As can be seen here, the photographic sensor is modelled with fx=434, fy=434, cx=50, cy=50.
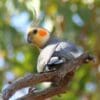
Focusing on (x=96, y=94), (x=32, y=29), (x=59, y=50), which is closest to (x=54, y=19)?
(x=96, y=94)

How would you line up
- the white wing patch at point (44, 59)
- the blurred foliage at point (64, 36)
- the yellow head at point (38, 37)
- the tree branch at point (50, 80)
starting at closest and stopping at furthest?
the tree branch at point (50, 80), the white wing patch at point (44, 59), the yellow head at point (38, 37), the blurred foliage at point (64, 36)

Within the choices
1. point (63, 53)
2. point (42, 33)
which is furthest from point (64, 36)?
point (63, 53)

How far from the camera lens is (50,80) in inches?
37.0

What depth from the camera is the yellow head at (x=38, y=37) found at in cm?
130

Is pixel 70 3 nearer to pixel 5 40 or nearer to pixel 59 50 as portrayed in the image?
pixel 5 40

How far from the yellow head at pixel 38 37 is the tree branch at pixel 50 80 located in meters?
0.34

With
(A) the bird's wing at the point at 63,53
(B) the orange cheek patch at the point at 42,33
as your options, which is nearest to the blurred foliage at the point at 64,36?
(B) the orange cheek patch at the point at 42,33

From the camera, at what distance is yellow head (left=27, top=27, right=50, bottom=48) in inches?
51.2

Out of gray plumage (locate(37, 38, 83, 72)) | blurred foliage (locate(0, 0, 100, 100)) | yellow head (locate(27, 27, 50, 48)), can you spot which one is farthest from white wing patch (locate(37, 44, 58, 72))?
blurred foliage (locate(0, 0, 100, 100))

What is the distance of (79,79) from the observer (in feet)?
7.92

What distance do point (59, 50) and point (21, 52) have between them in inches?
60.3

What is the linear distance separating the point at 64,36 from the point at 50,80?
3.96 feet

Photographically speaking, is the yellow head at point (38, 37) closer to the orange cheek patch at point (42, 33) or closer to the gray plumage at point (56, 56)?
the orange cheek patch at point (42, 33)

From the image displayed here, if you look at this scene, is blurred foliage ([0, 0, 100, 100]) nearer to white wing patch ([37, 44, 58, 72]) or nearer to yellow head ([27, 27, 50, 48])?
yellow head ([27, 27, 50, 48])
